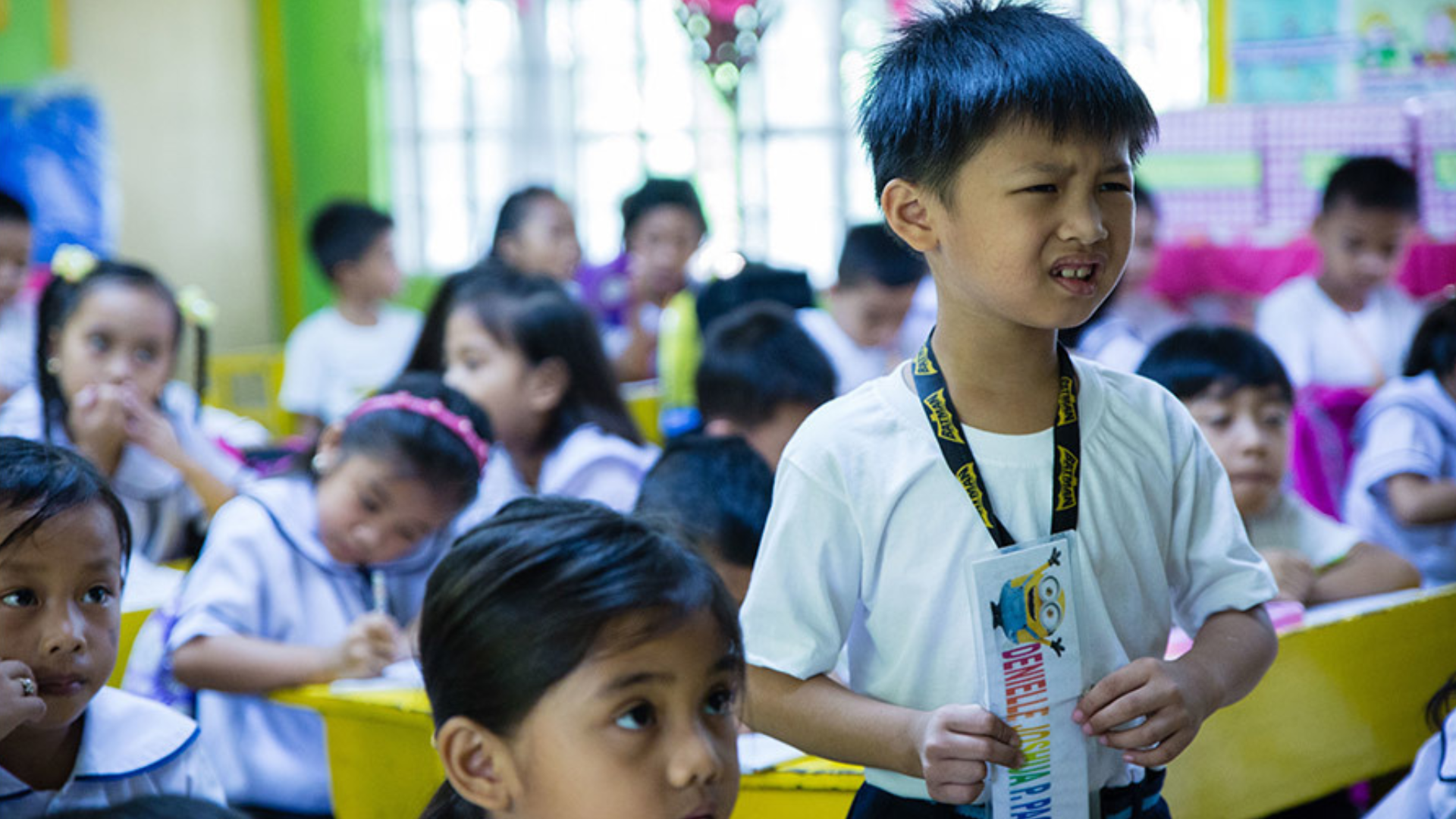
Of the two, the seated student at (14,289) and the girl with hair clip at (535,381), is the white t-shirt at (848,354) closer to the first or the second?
the girl with hair clip at (535,381)

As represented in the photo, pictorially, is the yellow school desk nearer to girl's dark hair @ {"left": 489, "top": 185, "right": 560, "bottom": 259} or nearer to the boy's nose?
the boy's nose

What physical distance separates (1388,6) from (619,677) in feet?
20.4

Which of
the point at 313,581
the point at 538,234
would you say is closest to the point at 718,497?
the point at 313,581

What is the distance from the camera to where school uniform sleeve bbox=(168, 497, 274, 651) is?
203 centimetres

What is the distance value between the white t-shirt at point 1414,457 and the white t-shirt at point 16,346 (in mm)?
2959

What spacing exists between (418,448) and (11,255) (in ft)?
7.37

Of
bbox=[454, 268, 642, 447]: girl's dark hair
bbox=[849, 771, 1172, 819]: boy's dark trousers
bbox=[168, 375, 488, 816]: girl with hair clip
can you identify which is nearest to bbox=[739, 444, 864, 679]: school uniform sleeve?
bbox=[849, 771, 1172, 819]: boy's dark trousers

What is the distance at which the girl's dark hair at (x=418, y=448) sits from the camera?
7.41 ft

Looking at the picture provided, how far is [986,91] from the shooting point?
1.21 m

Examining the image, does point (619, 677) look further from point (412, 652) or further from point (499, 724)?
point (412, 652)

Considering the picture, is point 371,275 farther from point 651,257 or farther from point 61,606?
point 61,606

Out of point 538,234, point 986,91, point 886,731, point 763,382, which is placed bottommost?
point 886,731

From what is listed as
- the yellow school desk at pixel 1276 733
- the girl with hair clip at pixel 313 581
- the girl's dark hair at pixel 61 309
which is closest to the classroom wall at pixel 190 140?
the girl's dark hair at pixel 61 309

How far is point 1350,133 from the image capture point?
18.2 feet
